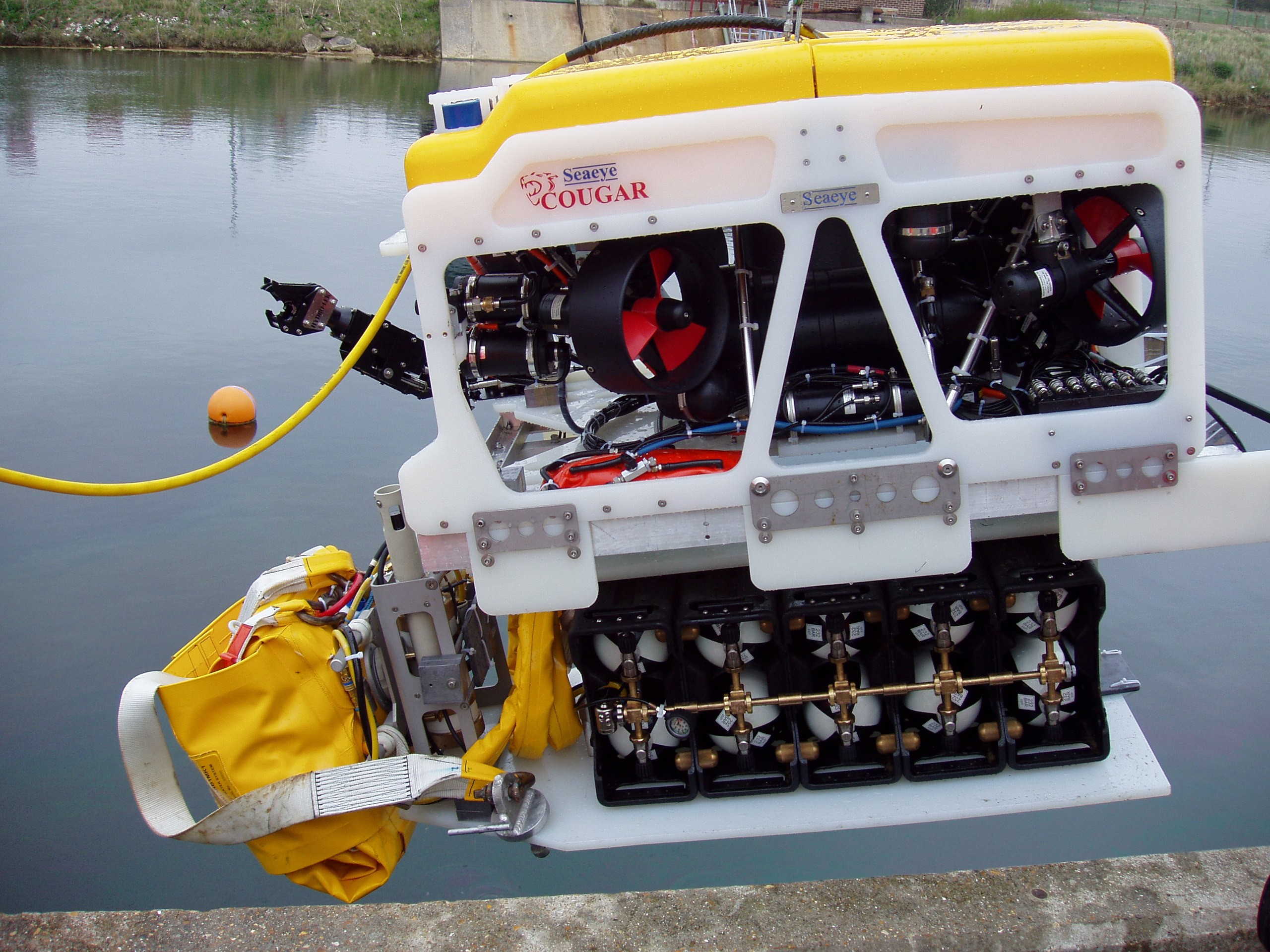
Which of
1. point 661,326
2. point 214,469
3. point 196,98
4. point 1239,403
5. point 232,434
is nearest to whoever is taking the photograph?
point 661,326

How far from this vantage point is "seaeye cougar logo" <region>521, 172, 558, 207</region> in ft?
6.28

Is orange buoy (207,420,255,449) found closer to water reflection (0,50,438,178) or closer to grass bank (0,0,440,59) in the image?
water reflection (0,50,438,178)

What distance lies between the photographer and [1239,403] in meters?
2.70

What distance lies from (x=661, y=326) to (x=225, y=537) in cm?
290

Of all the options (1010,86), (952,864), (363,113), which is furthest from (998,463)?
(363,113)

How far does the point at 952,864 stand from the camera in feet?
8.51

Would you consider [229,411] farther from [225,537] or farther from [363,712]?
[363,712]

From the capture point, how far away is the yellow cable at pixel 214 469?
6.80 ft

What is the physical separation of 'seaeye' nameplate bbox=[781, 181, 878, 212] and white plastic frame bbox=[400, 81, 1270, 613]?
0.04 feet

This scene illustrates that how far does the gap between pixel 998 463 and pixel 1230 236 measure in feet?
24.4

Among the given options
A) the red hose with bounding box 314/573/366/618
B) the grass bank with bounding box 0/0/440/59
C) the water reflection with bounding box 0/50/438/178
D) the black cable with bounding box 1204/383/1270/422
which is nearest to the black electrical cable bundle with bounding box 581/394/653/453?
the red hose with bounding box 314/573/366/618

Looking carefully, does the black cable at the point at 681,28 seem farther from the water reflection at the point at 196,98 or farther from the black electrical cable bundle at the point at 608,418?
the water reflection at the point at 196,98

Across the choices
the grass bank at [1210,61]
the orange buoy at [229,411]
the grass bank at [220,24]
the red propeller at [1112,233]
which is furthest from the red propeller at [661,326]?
the grass bank at [220,24]

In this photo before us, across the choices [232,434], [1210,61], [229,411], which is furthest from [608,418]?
[1210,61]
